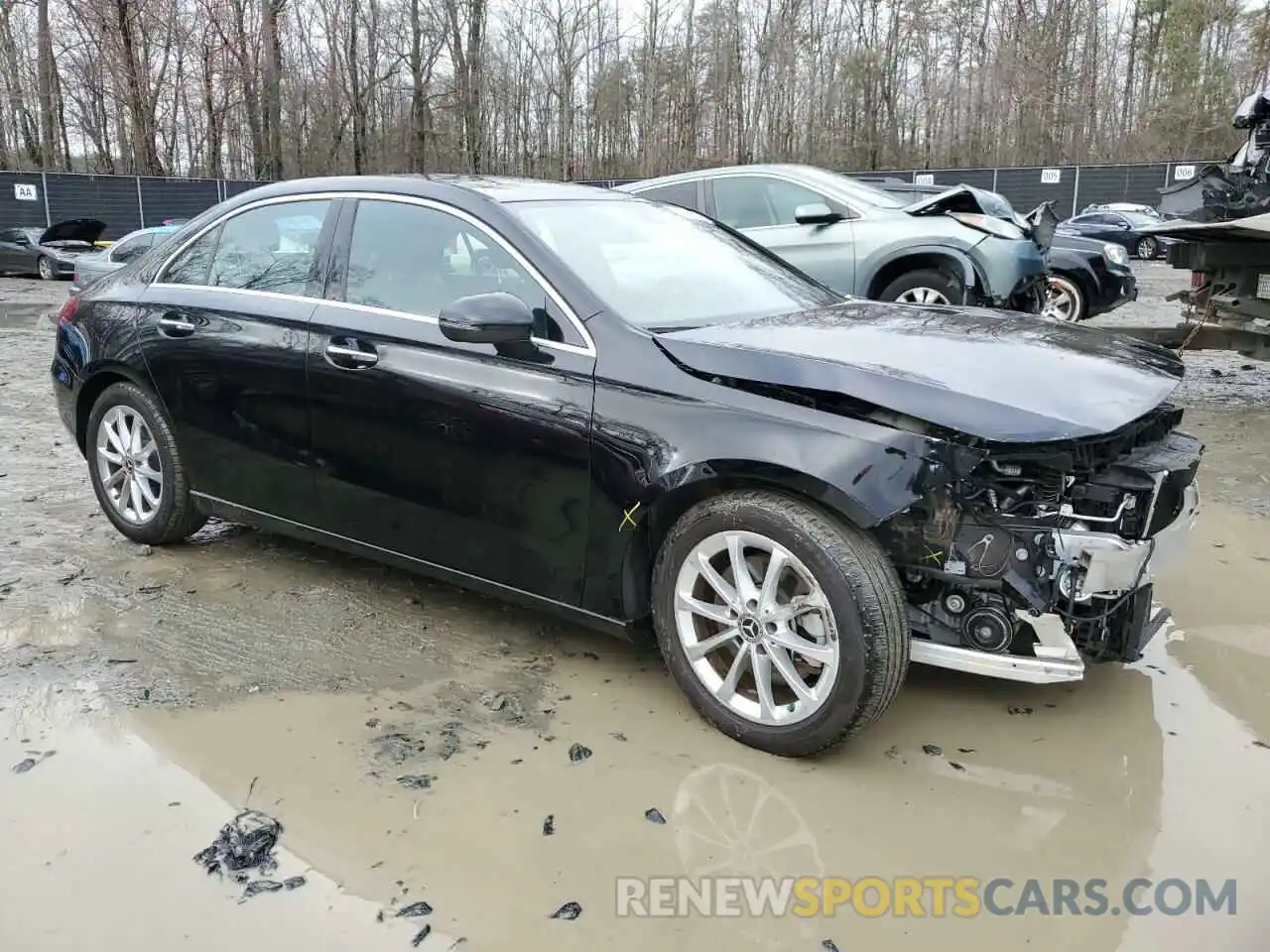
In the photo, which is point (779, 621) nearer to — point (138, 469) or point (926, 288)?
point (138, 469)

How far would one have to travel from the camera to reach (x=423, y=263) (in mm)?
3684

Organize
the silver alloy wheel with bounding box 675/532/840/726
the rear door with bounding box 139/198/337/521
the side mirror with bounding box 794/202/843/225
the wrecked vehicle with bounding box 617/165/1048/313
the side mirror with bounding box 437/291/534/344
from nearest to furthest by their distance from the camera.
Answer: the silver alloy wheel with bounding box 675/532/840/726 < the side mirror with bounding box 437/291/534/344 < the rear door with bounding box 139/198/337/521 < the wrecked vehicle with bounding box 617/165/1048/313 < the side mirror with bounding box 794/202/843/225

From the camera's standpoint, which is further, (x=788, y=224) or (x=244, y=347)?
(x=788, y=224)

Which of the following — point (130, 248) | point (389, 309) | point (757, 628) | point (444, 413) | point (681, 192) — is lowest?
point (757, 628)

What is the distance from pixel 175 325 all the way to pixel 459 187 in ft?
4.84

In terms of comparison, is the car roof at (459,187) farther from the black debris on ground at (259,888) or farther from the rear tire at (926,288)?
the rear tire at (926,288)

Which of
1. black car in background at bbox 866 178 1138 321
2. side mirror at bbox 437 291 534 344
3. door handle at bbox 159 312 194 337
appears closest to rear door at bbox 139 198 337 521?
door handle at bbox 159 312 194 337

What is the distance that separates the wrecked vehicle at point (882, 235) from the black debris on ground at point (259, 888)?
6132mm

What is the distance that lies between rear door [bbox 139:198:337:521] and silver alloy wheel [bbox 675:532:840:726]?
1.72m

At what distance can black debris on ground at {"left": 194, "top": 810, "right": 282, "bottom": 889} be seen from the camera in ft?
8.40

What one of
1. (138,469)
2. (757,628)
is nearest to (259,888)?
(757,628)

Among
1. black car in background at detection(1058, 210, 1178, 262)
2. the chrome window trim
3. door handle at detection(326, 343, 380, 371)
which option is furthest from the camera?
black car in background at detection(1058, 210, 1178, 262)

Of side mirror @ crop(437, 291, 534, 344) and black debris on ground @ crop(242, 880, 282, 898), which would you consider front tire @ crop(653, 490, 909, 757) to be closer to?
side mirror @ crop(437, 291, 534, 344)

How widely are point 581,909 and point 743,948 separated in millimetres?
386
